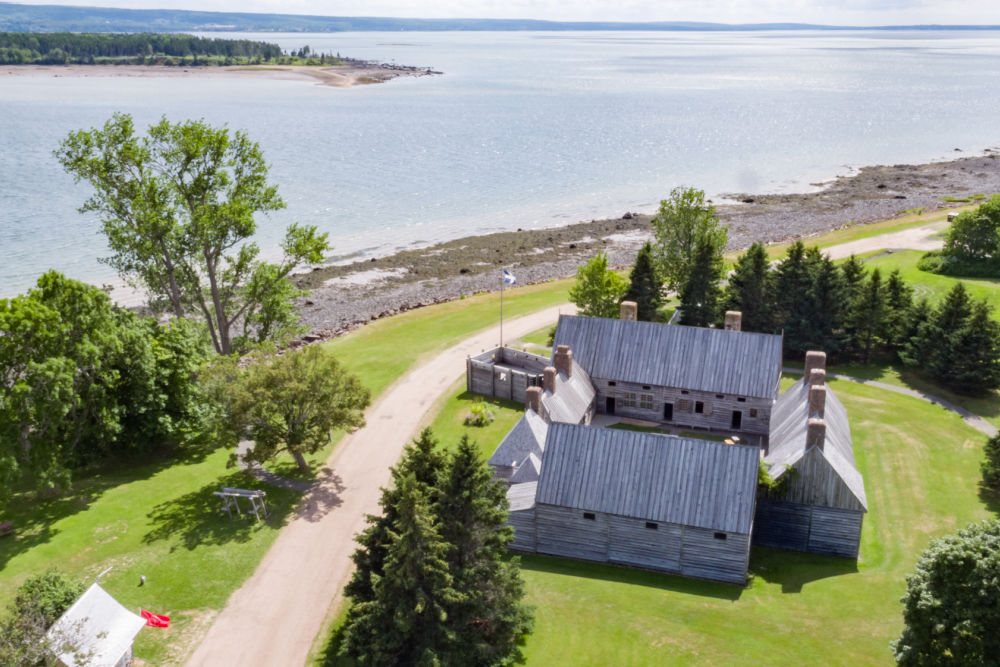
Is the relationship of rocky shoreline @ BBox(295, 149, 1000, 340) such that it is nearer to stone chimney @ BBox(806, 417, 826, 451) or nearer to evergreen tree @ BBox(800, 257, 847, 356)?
evergreen tree @ BBox(800, 257, 847, 356)

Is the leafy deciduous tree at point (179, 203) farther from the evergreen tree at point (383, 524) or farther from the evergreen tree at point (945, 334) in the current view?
the evergreen tree at point (945, 334)

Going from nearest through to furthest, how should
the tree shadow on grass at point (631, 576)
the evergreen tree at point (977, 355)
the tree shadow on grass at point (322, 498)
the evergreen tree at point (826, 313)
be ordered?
the tree shadow on grass at point (631, 576), the tree shadow on grass at point (322, 498), the evergreen tree at point (977, 355), the evergreen tree at point (826, 313)

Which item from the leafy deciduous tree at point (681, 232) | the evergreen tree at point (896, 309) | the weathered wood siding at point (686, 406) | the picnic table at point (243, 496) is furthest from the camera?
the leafy deciduous tree at point (681, 232)

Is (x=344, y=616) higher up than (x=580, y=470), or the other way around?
(x=580, y=470)

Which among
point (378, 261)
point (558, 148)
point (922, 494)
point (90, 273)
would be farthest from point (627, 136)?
point (922, 494)

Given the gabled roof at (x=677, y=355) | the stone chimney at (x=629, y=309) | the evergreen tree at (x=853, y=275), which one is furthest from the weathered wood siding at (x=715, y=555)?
the evergreen tree at (x=853, y=275)

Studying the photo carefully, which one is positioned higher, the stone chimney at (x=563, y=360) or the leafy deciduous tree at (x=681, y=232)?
the leafy deciduous tree at (x=681, y=232)

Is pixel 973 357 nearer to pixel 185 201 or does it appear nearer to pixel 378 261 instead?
pixel 185 201

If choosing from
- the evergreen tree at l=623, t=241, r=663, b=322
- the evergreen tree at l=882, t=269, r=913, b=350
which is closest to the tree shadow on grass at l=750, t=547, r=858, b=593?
the evergreen tree at l=882, t=269, r=913, b=350
